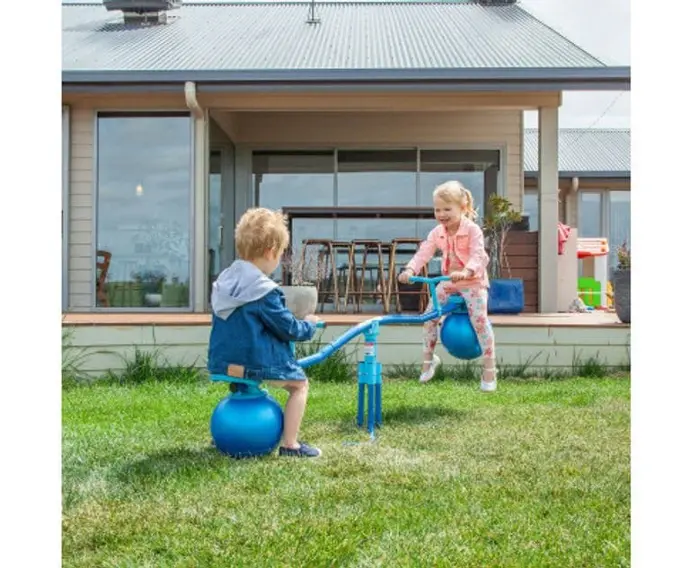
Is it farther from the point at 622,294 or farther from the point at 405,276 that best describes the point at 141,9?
the point at 405,276

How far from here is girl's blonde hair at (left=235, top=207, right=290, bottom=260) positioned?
321cm

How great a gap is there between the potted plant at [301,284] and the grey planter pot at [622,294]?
2.47 m

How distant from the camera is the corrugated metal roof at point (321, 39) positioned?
Result: 324 inches

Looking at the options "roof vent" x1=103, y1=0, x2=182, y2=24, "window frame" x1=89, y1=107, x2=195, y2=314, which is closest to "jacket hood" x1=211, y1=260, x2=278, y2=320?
"window frame" x1=89, y1=107, x2=195, y2=314

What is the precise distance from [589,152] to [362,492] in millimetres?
13858

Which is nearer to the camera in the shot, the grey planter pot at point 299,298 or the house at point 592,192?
the grey planter pot at point 299,298

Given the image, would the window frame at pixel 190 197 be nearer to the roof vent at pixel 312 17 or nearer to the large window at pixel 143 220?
the large window at pixel 143 220

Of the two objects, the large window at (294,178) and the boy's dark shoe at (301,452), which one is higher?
the large window at (294,178)

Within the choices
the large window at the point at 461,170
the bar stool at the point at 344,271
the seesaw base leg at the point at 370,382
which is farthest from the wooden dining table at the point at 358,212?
the seesaw base leg at the point at 370,382

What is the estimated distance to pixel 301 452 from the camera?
10.5 ft

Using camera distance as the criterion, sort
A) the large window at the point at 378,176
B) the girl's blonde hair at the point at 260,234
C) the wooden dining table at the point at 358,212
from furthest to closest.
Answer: the large window at the point at 378,176
the wooden dining table at the point at 358,212
the girl's blonde hair at the point at 260,234

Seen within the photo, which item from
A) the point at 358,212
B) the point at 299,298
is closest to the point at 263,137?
the point at 358,212

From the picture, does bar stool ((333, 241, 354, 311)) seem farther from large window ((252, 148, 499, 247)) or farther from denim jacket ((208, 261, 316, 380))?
denim jacket ((208, 261, 316, 380))
